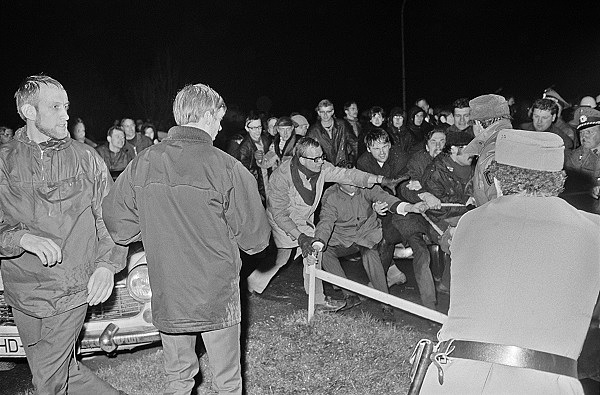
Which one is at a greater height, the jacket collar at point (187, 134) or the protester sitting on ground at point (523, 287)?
the jacket collar at point (187, 134)

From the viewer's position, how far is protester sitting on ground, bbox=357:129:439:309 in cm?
604

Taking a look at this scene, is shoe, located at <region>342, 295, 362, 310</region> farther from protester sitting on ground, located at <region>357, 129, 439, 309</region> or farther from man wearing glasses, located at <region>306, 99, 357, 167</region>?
man wearing glasses, located at <region>306, 99, 357, 167</region>

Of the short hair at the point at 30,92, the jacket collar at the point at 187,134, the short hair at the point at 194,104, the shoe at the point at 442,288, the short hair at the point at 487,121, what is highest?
the short hair at the point at 30,92

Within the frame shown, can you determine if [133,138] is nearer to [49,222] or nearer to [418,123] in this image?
[418,123]

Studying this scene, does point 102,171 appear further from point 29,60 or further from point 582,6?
point 582,6

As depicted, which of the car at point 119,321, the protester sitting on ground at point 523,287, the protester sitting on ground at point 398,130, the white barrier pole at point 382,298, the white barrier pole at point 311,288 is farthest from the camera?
the protester sitting on ground at point 398,130

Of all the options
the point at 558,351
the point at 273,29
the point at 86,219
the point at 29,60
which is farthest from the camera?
the point at 273,29

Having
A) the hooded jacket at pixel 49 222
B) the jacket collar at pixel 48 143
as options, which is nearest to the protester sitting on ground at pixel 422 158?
the hooded jacket at pixel 49 222

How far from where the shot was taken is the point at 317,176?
643 cm

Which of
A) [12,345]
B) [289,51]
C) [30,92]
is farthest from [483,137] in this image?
[289,51]

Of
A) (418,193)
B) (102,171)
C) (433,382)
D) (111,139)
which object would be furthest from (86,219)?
(111,139)

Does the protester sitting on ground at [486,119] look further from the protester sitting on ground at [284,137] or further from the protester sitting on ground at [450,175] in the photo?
the protester sitting on ground at [284,137]

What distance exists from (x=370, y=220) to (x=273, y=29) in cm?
2253

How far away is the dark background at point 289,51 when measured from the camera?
23422mm
